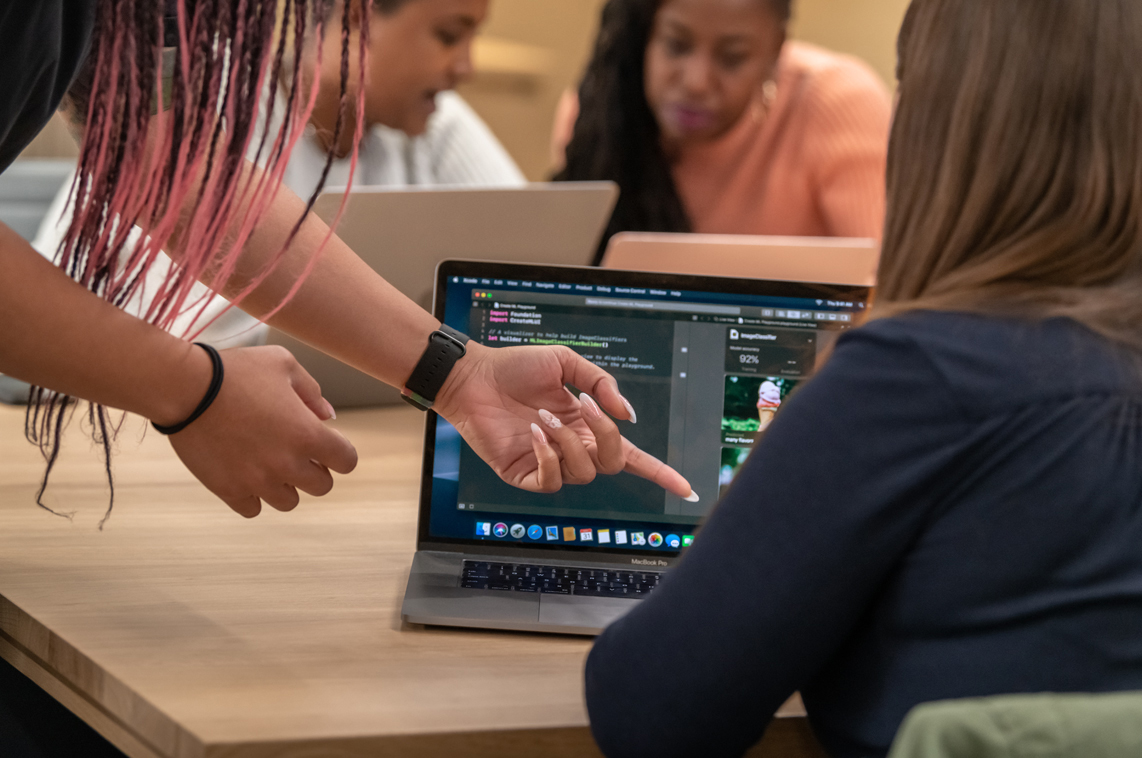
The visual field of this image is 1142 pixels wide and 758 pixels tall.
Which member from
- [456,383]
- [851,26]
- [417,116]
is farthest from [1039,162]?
[851,26]

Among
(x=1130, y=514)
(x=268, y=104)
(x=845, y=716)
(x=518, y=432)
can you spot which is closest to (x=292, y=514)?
(x=518, y=432)

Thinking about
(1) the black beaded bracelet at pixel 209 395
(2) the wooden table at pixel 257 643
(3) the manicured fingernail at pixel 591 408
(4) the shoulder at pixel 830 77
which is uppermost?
(4) the shoulder at pixel 830 77

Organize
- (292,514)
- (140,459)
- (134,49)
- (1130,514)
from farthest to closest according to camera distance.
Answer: (140,459) < (292,514) < (134,49) < (1130,514)

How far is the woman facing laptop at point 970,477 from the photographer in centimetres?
58

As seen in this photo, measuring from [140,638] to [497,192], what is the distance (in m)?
0.78

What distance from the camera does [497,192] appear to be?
4.42 ft

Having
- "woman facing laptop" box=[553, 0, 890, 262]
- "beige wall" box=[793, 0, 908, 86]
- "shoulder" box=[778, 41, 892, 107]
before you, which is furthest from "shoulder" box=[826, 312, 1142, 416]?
"beige wall" box=[793, 0, 908, 86]

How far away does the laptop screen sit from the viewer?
93 cm

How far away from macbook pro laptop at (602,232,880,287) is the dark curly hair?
0.85m

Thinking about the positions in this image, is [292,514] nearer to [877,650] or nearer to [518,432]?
[518,432]

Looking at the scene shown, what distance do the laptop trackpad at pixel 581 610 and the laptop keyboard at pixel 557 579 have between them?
0.5 inches

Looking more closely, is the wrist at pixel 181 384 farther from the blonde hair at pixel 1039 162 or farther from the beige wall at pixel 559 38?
the beige wall at pixel 559 38

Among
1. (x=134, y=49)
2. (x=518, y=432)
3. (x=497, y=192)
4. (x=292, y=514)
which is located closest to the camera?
(x=134, y=49)

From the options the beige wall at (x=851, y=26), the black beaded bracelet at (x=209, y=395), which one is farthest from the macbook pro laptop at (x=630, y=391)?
the beige wall at (x=851, y=26)
